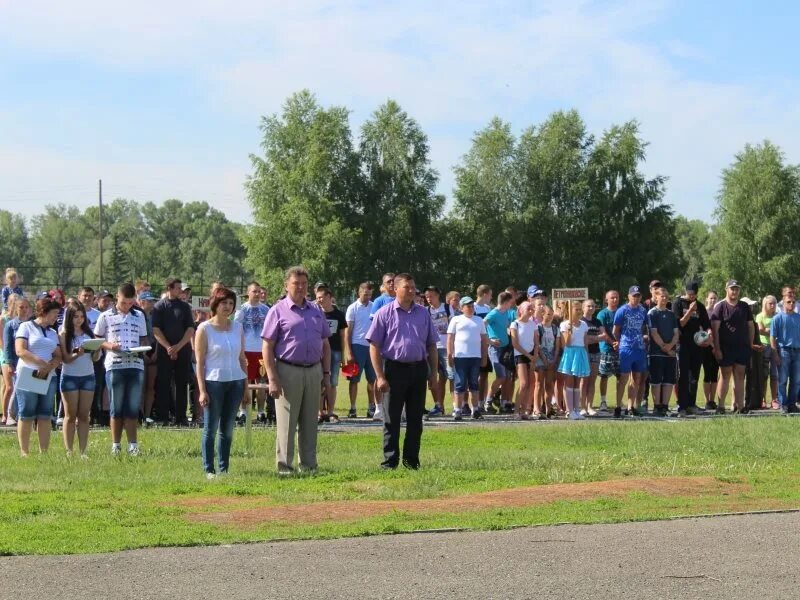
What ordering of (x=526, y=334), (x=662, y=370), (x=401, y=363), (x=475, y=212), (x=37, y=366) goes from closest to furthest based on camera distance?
(x=401, y=363), (x=37, y=366), (x=526, y=334), (x=662, y=370), (x=475, y=212)

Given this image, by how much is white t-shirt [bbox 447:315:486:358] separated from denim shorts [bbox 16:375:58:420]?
295 inches

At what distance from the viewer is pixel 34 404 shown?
50.4 ft

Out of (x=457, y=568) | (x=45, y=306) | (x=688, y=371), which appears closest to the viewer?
(x=457, y=568)

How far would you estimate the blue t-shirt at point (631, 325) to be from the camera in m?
21.8

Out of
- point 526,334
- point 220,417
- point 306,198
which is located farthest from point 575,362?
point 306,198

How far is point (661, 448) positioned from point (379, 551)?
792 centimetres

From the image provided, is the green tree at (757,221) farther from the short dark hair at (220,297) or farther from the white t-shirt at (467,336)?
the short dark hair at (220,297)

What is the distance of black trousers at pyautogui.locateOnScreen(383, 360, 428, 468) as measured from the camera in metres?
13.7

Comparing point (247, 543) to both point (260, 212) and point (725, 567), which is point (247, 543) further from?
point (260, 212)

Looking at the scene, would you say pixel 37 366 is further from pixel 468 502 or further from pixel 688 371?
pixel 688 371

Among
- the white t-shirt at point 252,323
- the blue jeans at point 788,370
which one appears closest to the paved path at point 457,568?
the white t-shirt at point 252,323

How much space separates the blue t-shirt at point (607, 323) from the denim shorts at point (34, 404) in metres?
9.86

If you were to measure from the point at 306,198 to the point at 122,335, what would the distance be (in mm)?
73124

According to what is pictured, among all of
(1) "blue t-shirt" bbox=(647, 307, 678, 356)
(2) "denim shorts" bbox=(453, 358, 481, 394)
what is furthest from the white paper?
(1) "blue t-shirt" bbox=(647, 307, 678, 356)
